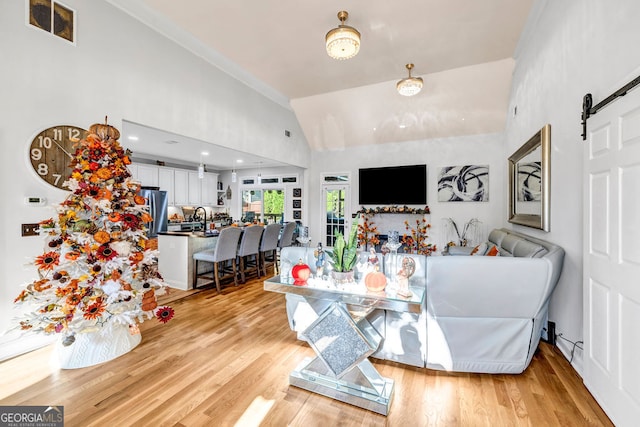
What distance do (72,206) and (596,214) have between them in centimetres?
388

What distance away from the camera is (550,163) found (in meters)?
2.79

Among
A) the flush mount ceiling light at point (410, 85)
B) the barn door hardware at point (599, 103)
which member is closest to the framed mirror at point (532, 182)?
the barn door hardware at point (599, 103)

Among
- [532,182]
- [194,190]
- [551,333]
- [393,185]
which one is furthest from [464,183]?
[194,190]

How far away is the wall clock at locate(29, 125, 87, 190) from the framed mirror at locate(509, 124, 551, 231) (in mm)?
4552

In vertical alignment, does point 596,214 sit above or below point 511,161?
below

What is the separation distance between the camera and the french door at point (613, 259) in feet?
4.86

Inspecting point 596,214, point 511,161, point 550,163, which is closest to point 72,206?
point 596,214

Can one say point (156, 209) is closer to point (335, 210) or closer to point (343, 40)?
point (335, 210)

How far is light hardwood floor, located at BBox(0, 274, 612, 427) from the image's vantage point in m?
1.68

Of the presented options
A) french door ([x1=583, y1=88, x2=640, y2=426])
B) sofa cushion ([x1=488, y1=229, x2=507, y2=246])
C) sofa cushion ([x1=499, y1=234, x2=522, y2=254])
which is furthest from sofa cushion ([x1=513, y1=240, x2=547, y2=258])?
sofa cushion ([x1=488, y1=229, x2=507, y2=246])

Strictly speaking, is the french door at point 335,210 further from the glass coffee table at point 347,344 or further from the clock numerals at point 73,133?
the clock numerals at point 73,133

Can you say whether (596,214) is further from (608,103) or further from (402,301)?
(402,301)

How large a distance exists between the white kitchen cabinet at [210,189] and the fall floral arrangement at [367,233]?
4389 millimetres

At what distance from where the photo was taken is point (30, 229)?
2.49m
